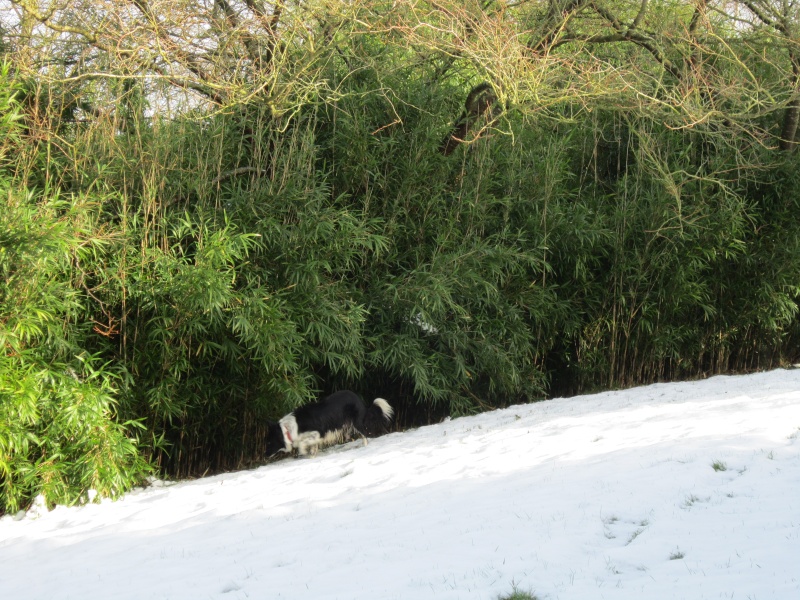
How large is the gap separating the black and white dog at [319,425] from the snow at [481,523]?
38cm

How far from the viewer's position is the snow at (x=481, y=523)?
10.2ft

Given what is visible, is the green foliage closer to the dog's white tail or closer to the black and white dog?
the black and white dog

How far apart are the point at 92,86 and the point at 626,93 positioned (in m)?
4.39

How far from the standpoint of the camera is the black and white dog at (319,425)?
628 centimetres

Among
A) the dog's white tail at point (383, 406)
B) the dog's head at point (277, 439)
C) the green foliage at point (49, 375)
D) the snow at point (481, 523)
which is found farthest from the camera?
the dog's white tail at point (383, 406)

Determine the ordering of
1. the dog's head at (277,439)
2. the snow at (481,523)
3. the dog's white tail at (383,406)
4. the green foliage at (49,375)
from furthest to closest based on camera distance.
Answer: the dog's white tail at (383,406), the dog's head at (277,439), the green foliage at (49,375), the snow at (481,523)

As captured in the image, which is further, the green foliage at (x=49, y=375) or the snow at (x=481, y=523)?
the green foliage at (x=49, y=375)

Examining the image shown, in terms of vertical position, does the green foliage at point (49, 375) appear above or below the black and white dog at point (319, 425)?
above

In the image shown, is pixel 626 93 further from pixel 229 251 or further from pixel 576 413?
pixel 229 251

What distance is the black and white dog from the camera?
6.28 meters

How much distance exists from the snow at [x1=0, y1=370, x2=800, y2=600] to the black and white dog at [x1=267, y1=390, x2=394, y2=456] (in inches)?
14.8

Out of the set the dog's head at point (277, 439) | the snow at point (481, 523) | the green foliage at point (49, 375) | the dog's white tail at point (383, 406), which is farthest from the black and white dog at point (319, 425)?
the green foliage at point (49, 375)

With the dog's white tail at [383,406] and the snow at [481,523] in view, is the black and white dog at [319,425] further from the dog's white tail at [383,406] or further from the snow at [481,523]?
the snow at [481,523]

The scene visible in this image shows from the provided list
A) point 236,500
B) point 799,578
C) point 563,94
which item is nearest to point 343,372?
point 236,500
